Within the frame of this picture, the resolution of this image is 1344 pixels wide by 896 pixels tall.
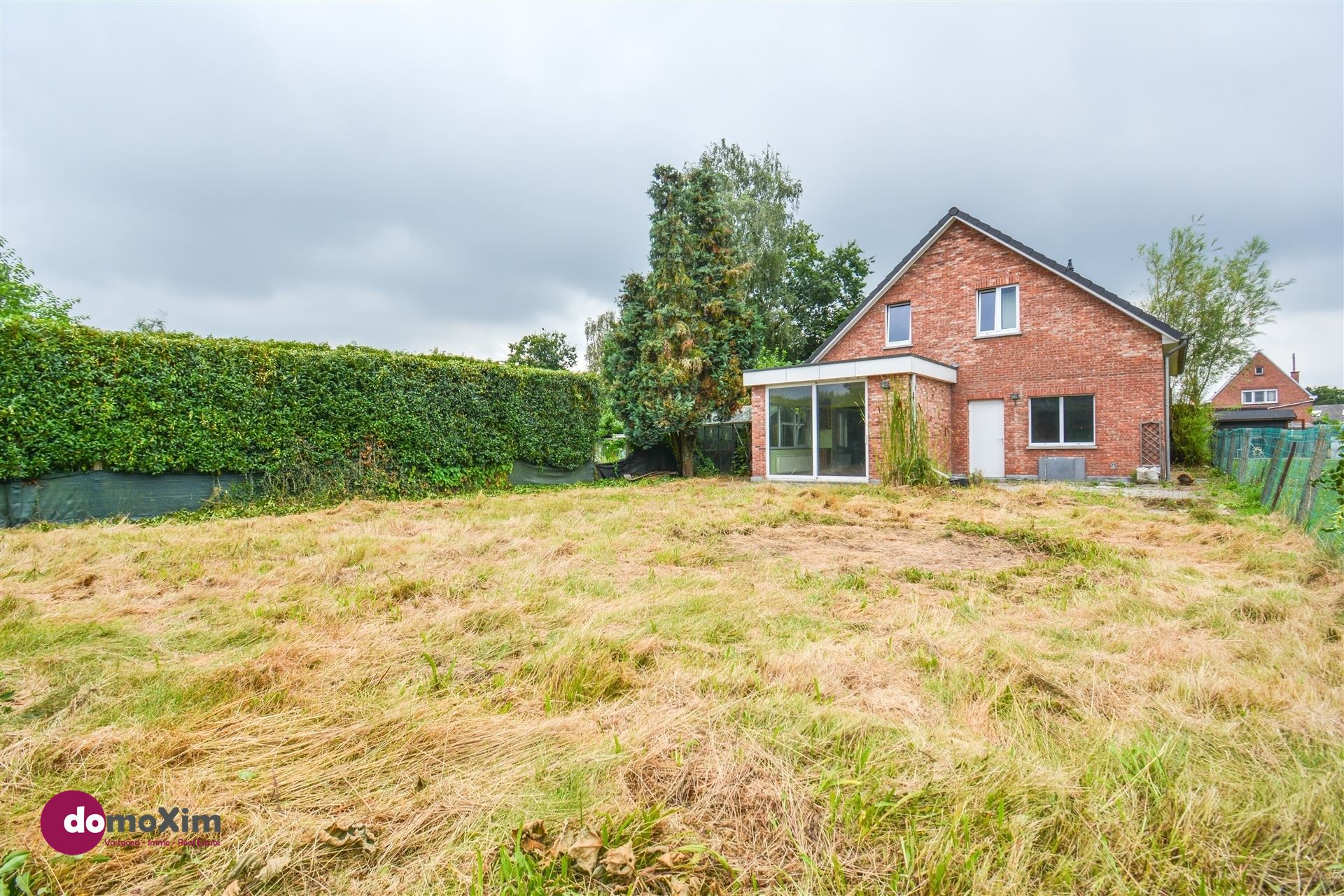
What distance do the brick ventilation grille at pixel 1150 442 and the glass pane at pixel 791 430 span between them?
7.11 meters

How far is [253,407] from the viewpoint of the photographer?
30.3 ft

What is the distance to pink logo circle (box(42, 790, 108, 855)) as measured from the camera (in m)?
1.42

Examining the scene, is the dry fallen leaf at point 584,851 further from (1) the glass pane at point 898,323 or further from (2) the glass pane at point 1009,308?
(1) the glass pane at point 898,323

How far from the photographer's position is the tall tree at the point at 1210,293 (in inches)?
877

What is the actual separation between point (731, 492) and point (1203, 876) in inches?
389

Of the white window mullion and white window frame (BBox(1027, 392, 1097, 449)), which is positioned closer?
white window frame (BBox(1027, 392, 1097, 449))

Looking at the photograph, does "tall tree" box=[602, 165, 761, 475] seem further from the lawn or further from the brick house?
the lawn

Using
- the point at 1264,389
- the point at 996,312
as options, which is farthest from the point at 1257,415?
the point at 996,312

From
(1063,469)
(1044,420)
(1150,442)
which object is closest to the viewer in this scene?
(1150,442)

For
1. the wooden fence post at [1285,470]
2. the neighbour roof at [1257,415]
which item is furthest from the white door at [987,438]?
the neighbour roof at [1257,415]

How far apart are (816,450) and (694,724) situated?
1207 cm

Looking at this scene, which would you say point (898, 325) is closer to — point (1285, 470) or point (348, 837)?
point (1285, 470)

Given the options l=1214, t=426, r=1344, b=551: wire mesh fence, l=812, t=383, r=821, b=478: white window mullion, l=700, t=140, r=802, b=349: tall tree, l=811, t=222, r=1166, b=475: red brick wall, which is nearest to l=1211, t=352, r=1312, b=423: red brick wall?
l=700, t=140, r=802, b=349: tall tree

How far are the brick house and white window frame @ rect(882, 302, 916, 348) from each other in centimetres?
4
